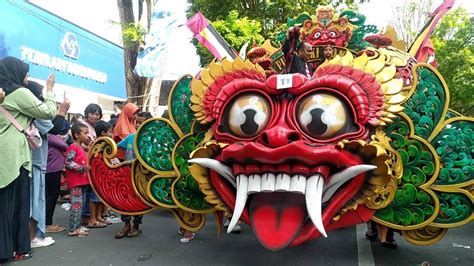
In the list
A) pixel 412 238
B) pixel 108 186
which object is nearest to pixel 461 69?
pixel 412 238

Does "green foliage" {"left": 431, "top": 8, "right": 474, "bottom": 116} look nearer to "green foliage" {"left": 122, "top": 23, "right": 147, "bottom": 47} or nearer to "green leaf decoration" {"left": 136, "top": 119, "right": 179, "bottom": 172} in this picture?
"green foliage" {"left": 122, "top": 23, "right": 147, "bottom": 47}

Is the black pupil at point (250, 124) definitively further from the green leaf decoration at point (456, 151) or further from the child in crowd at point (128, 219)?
the child in crowd at point (128, 219)

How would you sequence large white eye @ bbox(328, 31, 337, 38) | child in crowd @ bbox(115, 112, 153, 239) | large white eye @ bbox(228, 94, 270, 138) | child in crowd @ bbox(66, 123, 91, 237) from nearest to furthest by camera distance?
1. large white eye @ bbox(228, 94, 270, 138)
2. large white eye @ bbox(328, 31, 337, 38)
3. child in crowd @ bbox(66, 123, 91, 237)
4. child in crowd @ bbox(115, 112, 153, 239)

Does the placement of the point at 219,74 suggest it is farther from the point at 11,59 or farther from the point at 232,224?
the point at 11,59

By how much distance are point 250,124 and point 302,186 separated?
2.10 ft

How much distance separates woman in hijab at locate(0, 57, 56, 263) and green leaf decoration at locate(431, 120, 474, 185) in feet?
10.9

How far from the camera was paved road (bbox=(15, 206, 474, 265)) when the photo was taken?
3.92m

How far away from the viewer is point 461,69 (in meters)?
13.5

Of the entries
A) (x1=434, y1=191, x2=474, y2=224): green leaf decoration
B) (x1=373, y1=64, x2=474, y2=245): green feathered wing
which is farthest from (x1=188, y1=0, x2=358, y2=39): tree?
(x1=434, y1=191, x2=474, y2=224): green leaf decoration

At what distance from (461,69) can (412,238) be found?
12.0 m

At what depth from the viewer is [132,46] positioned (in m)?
10.4

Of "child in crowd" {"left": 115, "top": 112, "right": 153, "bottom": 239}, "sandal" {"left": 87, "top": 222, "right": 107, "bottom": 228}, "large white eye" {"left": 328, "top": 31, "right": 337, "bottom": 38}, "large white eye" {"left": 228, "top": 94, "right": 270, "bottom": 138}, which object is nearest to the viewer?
"large white eye" {"left": 228, "top": 94, "right": 270, "bottom": 138}

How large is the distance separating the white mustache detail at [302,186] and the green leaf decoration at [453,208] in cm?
80

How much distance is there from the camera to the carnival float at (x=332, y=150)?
119 inches
